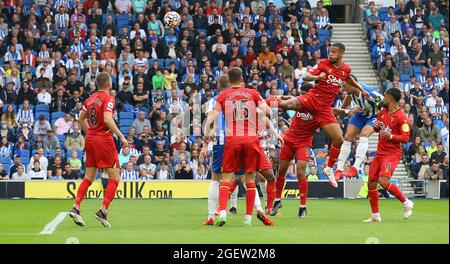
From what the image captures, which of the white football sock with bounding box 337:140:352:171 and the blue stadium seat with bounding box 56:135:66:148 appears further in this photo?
the blue stadium seat with bounding box 56:135:66:148

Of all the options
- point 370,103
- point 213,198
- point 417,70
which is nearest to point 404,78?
point 417,70

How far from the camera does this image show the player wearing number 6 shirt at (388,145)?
1706 centimetres

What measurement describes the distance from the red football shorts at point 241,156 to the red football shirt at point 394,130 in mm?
2628

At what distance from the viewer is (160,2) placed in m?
35.1

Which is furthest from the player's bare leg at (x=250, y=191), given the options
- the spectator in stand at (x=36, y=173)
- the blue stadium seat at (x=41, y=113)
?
the blue stadium seat at (x=41, y=113)

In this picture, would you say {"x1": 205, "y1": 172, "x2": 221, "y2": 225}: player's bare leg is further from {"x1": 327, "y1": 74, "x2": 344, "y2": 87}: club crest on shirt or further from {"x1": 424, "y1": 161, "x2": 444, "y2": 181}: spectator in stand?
{"x1": 424, "y1": 161, "x2": 444, "y2": 181}: spectator in stand

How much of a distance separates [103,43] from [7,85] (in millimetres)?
3504

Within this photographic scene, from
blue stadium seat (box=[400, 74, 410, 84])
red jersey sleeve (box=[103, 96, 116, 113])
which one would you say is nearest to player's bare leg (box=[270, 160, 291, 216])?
red jersey sleeve (box=[103, 96, 116, 113])

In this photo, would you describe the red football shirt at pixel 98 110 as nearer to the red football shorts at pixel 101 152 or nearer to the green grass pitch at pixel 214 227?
the red football shorts at pixel 101 152

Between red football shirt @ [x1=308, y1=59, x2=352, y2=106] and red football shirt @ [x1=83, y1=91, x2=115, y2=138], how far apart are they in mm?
3706

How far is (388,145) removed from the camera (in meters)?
17.2

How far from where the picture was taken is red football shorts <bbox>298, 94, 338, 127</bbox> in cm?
1784
